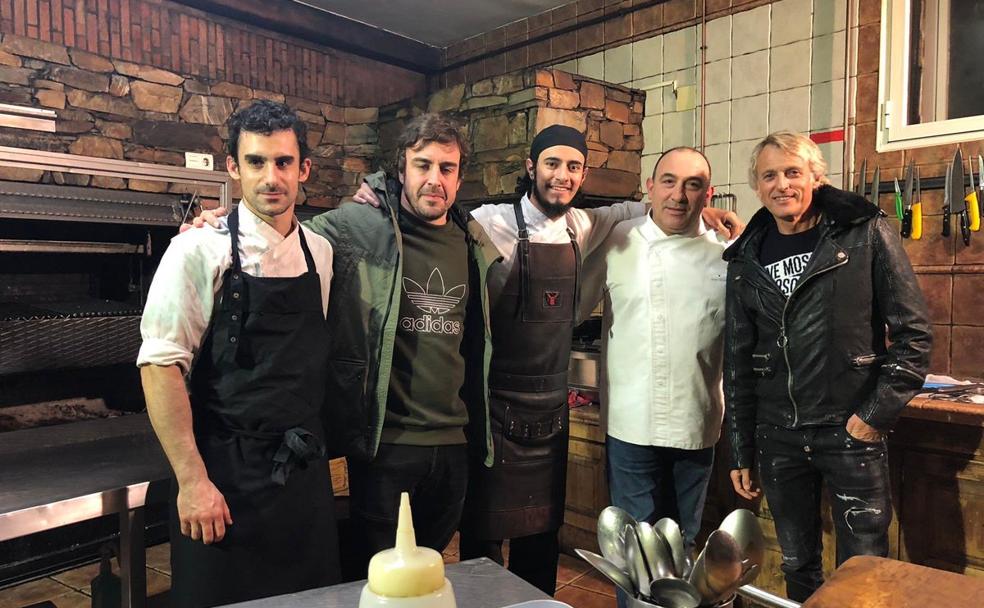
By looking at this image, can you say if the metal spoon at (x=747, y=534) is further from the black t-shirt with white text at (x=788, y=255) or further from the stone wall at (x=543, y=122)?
the stone wall at (x=543, y=122)

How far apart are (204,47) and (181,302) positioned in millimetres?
3207


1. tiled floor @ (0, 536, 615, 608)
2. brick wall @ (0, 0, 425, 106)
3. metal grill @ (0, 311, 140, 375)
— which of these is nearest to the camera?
metal grill @ (0, 311, 140, 375)

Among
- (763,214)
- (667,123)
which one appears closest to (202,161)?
(667,123)

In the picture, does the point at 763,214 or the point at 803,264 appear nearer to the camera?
the point at 803,264

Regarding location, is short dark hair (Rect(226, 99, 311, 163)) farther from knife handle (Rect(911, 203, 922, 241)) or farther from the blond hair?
knife handle (Rect(911, 203, 922, 241))

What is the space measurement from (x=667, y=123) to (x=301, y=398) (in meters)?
3.03

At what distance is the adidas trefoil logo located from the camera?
1.84 m

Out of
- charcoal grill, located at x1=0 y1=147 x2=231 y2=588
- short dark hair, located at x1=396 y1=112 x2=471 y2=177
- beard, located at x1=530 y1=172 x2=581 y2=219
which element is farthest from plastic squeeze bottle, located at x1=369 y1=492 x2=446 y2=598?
charcoal grill, located at x1=0 y1=147 x2=231 y2=588

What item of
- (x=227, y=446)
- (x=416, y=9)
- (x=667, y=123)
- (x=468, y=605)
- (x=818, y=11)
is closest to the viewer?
(x=468, y=605)

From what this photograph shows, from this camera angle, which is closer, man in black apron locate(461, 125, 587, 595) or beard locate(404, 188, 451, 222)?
beard locate(404, 188, 451, 222)

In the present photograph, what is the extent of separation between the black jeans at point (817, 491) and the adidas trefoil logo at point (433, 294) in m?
0.97

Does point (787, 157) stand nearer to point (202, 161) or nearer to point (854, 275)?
point (854, 275)

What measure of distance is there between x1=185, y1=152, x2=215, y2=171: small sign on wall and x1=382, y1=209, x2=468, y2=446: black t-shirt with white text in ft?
8.67

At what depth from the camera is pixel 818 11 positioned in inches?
130
